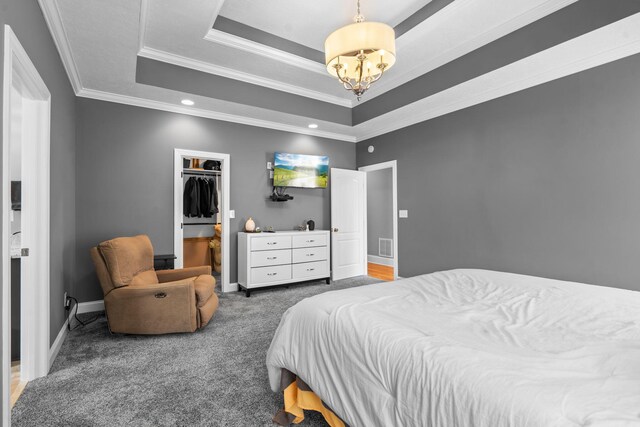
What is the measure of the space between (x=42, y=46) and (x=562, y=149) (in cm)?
443

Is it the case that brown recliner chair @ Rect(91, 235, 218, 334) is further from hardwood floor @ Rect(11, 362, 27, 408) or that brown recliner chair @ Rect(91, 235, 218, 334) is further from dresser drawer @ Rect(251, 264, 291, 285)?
dresser drawer @ Rect(251, 264, 291, 285)

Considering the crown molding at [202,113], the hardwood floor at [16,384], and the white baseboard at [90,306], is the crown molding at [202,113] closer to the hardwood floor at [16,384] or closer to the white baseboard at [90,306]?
the white baseboard at [90,306]

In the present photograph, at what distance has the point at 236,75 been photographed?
3930mm

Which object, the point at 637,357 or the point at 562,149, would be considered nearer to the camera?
the point at 637,357

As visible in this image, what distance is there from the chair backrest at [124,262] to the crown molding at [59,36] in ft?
5.44

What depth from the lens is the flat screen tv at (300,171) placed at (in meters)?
4.83

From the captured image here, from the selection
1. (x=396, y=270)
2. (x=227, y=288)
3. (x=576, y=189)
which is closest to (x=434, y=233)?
(x=396, y=270)

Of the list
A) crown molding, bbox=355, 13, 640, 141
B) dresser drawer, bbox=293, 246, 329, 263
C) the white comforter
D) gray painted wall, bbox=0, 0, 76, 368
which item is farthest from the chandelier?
dresser drawer, bbox=293, 246, 329, 263

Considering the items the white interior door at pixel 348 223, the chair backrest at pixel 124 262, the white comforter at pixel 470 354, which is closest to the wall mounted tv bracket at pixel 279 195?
the white interior door at pixel 348 223

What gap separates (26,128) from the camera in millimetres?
2189

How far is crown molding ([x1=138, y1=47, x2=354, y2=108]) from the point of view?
11.3 ft

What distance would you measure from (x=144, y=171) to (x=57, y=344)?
2.14 m

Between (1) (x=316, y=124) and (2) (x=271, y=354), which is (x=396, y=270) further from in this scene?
(2) (x=271, y=354)

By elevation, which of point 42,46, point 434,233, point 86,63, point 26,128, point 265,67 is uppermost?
point 265,67
